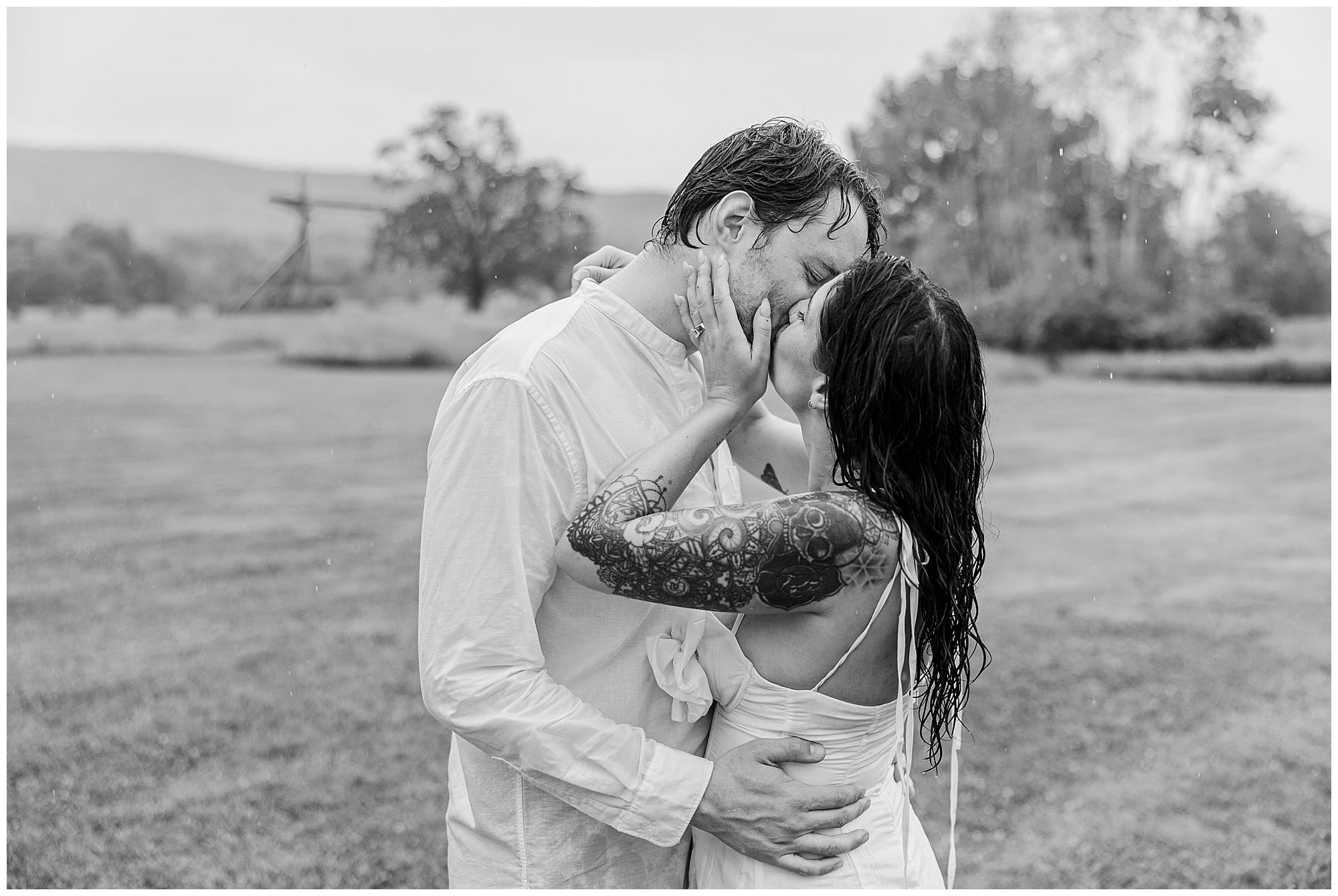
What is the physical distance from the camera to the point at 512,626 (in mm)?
1579

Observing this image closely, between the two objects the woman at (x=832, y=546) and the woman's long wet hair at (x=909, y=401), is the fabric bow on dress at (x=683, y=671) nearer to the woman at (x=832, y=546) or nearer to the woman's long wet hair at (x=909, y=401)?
the woman at (x=832, y=546)

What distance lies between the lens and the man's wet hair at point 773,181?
178 centimetres

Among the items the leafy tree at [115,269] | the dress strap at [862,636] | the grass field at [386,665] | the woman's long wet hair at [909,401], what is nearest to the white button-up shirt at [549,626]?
the dress strap at [862,636]

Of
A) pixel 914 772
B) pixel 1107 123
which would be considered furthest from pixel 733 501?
pixel 1107 123

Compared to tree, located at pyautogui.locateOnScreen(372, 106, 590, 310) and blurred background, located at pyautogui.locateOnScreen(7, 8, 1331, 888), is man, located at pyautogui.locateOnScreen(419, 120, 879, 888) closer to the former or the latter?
blurred background, located at pyautogui.locateOnScreen(7, 8, 1331, 888)

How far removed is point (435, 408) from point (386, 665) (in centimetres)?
889

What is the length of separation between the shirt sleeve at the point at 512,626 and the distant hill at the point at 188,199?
11352 mm

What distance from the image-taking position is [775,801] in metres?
1.65

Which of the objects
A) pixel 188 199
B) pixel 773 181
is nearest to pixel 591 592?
pixel 773 181

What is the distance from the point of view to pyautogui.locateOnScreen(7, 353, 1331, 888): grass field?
424cm

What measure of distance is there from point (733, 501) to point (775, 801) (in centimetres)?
62

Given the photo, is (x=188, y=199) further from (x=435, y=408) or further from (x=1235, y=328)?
(x=1235, y=328)

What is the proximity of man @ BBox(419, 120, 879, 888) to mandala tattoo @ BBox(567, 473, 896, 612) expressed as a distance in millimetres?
145

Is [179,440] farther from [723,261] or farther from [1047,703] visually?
[723,261]
